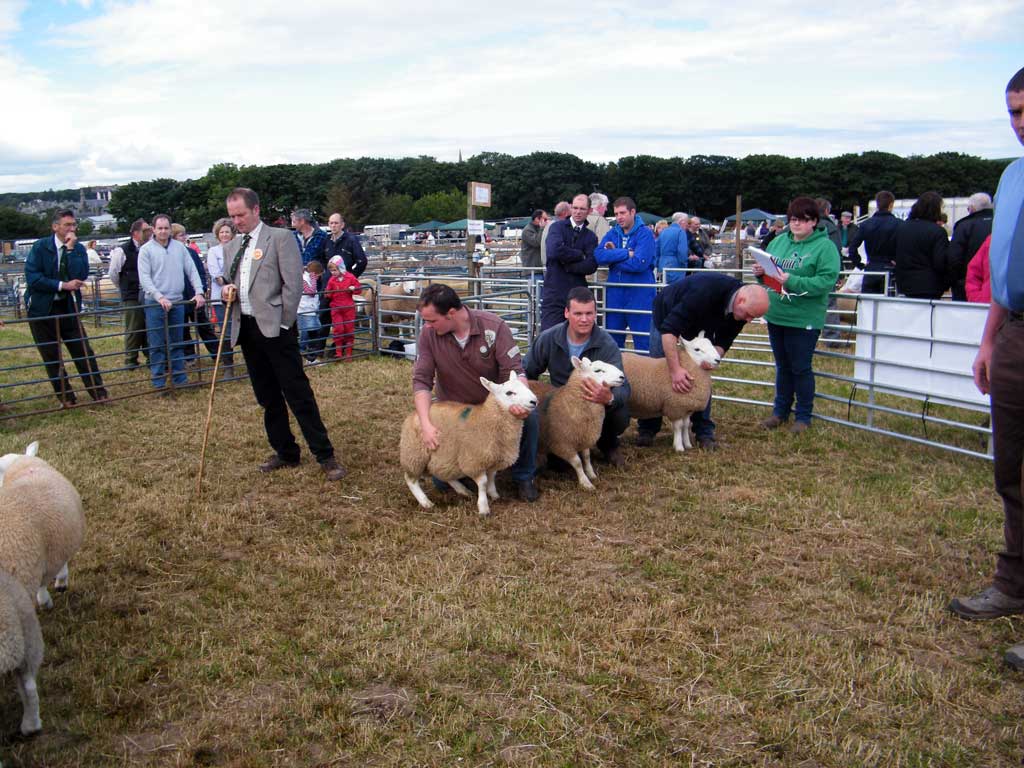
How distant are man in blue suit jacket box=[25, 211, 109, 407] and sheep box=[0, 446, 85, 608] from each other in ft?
15.5

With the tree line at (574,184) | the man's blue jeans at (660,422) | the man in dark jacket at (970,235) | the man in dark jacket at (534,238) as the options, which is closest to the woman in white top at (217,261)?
the man in dark jacket at (534,238)

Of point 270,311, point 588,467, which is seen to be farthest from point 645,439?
point 270,311

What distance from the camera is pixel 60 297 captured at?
8.55 m

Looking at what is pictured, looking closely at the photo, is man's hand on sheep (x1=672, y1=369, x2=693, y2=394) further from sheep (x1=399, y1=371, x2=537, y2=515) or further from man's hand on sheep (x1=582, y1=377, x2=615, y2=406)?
sheep (x1=399, y1=371, x2=537, y2=515)

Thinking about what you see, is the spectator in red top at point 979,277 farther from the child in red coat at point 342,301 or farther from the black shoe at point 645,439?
the child in red coat at point 342,301

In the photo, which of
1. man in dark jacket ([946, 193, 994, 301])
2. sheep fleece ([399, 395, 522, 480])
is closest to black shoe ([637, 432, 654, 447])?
sheep fleece ([399, 395, 522, 480])

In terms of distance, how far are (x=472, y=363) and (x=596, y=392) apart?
2.89ft

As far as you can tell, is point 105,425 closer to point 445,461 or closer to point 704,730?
point 445,461

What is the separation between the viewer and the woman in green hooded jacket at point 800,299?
636cm

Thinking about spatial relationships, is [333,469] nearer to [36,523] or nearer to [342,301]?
[36,523]

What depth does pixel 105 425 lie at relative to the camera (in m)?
7.54

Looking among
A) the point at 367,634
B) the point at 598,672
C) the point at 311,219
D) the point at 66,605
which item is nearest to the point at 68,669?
the point at 66,605

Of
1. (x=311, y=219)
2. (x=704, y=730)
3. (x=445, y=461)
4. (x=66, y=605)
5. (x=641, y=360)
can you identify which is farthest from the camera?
(x=311, y=219)

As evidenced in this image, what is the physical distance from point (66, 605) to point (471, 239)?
10918 mm
